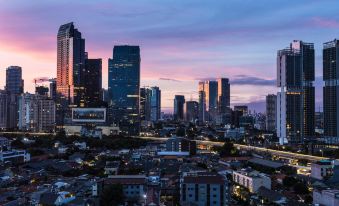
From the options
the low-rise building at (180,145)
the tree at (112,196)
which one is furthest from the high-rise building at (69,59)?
the tree at (112,196)

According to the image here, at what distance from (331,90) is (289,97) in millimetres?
2594

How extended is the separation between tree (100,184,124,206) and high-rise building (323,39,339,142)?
19974 mm

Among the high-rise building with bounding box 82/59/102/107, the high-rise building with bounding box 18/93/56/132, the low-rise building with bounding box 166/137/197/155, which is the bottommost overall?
the low-rise building with bounding box 166/137/197/155

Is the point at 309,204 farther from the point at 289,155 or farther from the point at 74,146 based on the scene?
the point at 74,146

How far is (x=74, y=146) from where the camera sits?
2192cm

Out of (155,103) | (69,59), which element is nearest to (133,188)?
(69,59)

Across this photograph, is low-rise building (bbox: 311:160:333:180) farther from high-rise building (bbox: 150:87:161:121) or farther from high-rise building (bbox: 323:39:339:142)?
high-rise building (bbox: 150:87:161:121)

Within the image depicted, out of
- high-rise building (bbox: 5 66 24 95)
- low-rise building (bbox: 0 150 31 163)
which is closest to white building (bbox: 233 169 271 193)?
low-rise building (bbox: 0 150 31 163)

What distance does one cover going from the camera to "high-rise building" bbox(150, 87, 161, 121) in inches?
2317

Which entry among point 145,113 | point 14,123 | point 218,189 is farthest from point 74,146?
point 145,113

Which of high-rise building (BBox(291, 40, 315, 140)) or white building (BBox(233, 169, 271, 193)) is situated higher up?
high-rise building (BBox(291, 40, 315, 140))

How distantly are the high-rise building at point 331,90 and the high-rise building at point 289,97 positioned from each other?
4.98ft

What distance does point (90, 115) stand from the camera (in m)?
31.5

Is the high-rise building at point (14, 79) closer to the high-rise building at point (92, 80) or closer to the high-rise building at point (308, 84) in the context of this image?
the high-rise building at point (92, 80)
